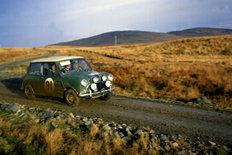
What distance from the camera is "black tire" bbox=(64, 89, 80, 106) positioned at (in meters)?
7.68

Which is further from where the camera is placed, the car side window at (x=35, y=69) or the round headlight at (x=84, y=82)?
the car side window at (x=35, y=69)

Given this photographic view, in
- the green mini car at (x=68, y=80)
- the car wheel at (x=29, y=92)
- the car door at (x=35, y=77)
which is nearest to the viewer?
the green mini car at (x=68, y=80)

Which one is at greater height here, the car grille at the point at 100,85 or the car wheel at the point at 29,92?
the car grille at the point at 100,85

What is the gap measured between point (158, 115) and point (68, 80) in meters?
3.87

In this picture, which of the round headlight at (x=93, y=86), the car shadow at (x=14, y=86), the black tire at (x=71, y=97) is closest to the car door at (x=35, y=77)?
the black tire at (x=71, y=97)

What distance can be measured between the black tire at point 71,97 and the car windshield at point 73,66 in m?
0.97

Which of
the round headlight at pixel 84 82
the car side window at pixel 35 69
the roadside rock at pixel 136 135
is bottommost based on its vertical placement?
the roadside rock at pixel 136 135

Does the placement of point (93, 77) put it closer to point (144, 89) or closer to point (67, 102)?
point (67, 102)

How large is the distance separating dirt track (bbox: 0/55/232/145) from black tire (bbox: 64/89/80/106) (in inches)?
9.5

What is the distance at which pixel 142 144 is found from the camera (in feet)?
14.6

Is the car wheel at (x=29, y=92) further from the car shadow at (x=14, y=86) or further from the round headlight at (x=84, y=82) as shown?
the round headlight at (x=84, y=82)

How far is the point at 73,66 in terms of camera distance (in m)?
8.45

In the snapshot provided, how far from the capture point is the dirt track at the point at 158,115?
18.0 ft

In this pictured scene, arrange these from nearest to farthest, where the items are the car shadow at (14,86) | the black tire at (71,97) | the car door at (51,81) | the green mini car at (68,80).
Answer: the green mini car at (68,80) < the black tire at (71,97) < the car door at (51,81) < the car shadow at (14,86)
